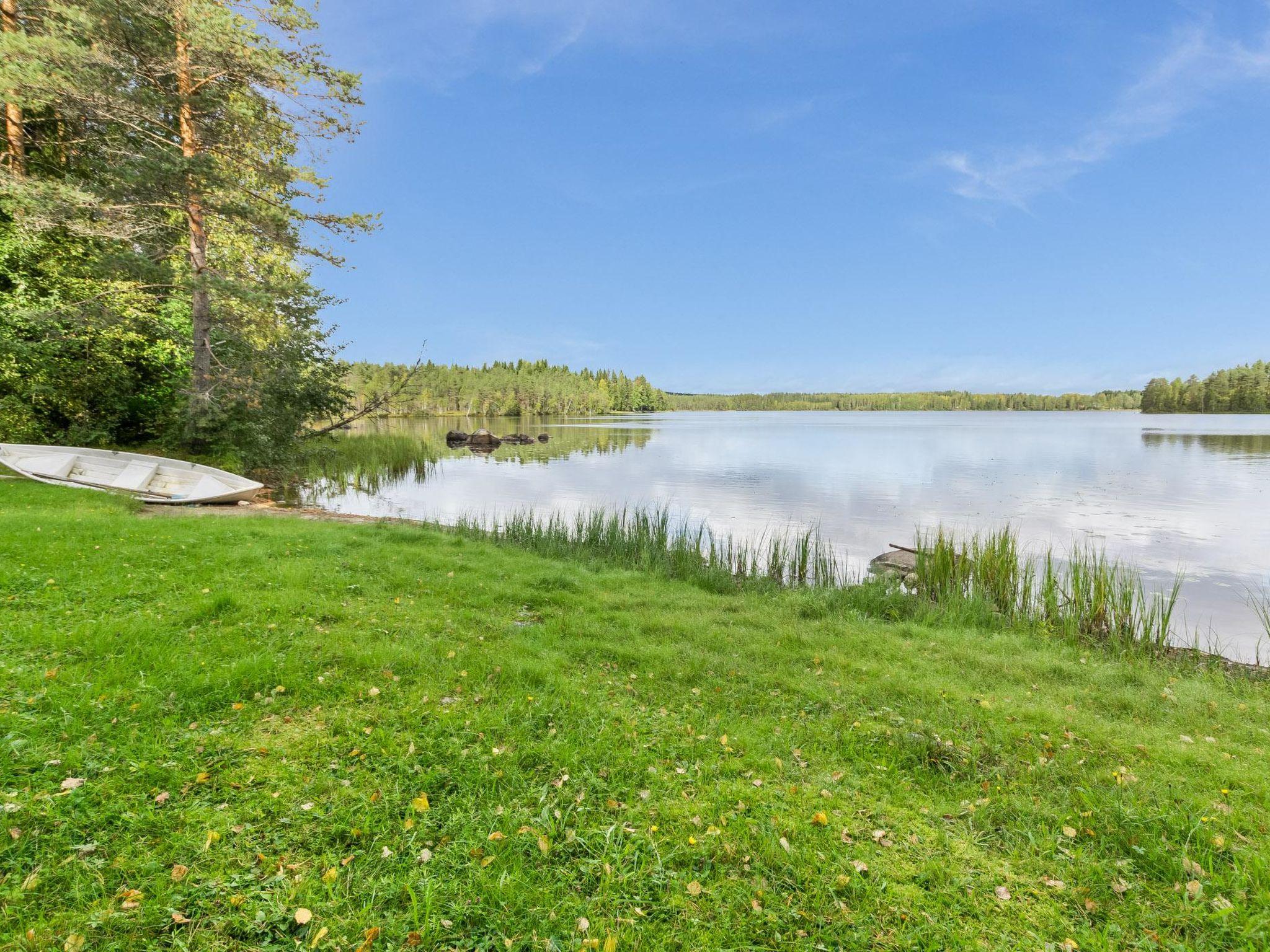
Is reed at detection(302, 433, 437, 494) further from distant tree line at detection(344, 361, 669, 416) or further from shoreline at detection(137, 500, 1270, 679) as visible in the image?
distant tree line at detection(344, 361, 669, 416)

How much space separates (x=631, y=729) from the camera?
437 cm

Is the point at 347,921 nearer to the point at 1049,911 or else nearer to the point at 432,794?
the point at 432,794

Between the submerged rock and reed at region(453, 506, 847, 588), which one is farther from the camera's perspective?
the submerged rock

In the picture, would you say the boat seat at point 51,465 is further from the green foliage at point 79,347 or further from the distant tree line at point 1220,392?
the distant tree line at point 1220,392

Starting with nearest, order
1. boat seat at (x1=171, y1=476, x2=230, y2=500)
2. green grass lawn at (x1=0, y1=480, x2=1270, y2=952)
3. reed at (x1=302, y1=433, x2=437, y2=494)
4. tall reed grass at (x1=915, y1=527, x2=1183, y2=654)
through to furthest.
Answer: green grass lawn at (x1=0, y1=480, x2=1270, y2=952) < tall reed grass at (x1=915, y1=527, x2=1183, y2=654) < boat seat at (x1=171, y1=476, x2=230, y2=500) < reed at (x1=302, y1=433, x2=437, y2=494)

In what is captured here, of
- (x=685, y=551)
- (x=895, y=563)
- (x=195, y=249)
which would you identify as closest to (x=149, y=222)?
(x=195, y=249)

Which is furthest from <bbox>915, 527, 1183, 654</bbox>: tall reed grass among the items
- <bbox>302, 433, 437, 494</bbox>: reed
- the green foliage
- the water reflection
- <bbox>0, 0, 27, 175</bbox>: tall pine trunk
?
the water reflection

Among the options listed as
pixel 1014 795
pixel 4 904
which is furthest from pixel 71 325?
pixel 1014 795

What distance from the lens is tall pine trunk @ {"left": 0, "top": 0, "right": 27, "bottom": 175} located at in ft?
49.4

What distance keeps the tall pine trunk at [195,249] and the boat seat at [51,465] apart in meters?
2.66

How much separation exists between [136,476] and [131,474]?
13 centimetres

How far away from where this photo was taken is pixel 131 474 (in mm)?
12453

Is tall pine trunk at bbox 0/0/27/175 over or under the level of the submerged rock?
over

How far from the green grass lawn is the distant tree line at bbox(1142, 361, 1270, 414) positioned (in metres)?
112
